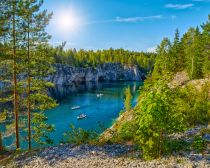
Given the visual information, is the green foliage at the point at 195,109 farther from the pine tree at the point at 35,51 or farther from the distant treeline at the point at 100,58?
the distant treeline at the point at 100,58

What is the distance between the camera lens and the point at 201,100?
20406 mm

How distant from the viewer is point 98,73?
17012 cm

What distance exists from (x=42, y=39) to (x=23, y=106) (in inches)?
238

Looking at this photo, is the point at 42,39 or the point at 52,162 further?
the point at 42,39

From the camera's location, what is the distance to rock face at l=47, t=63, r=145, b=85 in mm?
139750

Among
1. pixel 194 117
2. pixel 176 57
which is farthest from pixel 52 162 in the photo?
pixel 176 57

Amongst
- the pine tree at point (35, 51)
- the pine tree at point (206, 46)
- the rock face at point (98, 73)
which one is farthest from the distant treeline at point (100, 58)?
the pine tree at point (35, 51)

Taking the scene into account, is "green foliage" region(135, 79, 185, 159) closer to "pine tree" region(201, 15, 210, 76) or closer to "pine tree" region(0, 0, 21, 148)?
"pine tree" region(0, 0, 21, 148)

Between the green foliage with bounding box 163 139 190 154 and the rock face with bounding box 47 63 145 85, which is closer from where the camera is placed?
the green foliage with bounding box 163 139 190 154

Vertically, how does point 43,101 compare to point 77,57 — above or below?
below

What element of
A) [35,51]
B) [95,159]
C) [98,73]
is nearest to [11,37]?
[35,51]

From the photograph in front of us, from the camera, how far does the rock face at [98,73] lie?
458 feet

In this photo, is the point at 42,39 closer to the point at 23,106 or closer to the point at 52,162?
the point at 23,106

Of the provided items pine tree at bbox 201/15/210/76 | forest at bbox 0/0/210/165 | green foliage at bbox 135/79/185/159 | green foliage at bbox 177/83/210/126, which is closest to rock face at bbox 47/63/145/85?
pine tree at bbox 201/15/210/76
